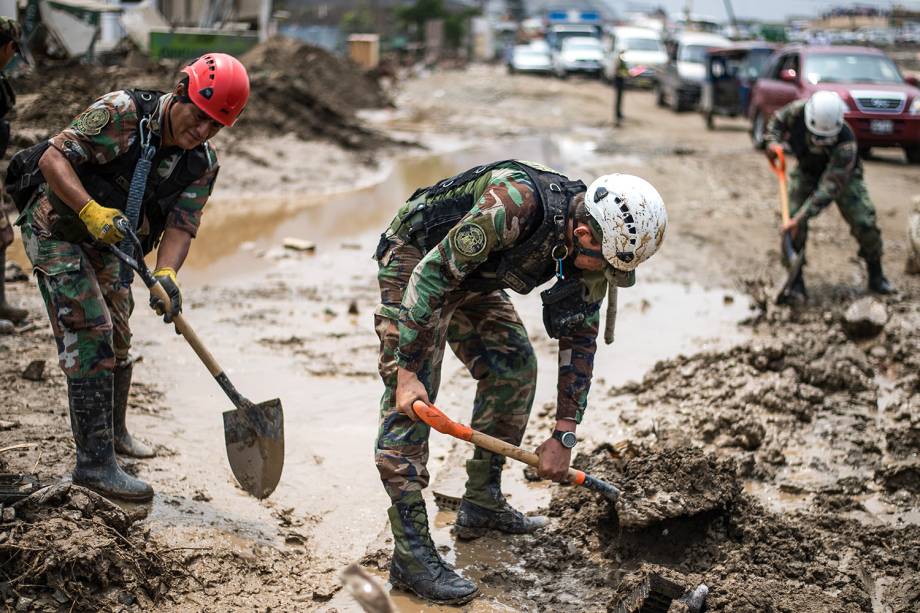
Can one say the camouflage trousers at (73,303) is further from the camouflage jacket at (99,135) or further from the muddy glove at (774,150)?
the muddy glove at (774,150)

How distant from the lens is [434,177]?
12.7 m

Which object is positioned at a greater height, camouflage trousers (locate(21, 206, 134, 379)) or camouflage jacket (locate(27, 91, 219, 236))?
camouflage jacket (locate(27, 91, 219, 236))

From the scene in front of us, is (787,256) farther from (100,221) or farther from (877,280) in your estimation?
(100,221)

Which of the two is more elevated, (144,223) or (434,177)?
(144,223)

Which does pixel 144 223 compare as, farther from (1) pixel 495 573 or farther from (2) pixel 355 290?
(2) pixel 355 290

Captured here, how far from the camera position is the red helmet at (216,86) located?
138 inches

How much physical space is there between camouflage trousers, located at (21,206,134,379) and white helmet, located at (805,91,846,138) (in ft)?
17.4

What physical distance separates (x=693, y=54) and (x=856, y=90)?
903 centimetres

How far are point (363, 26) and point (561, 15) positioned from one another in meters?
11.7

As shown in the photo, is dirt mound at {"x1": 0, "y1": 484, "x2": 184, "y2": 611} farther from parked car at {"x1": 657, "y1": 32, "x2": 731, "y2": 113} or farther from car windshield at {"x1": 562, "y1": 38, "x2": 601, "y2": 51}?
car windshield at {"x1": 562, "y1": 38, "x2": 601, "y2": 51}

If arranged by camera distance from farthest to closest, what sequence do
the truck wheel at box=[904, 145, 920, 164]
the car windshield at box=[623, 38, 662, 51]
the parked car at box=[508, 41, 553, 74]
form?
the parked car at box=[508, 41, 553, 74]
the car windshield at box=[623, 38, 662, 51]
the truck wheel at box=[904, 145, 920, 164]

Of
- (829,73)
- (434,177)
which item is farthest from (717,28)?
(434,177)

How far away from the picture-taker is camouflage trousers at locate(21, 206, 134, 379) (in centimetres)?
354

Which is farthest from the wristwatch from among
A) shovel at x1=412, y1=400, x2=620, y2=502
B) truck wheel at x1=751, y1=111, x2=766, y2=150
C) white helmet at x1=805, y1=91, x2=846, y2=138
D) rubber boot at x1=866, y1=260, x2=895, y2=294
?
truck wheel at x1=751, y1=111, x2=766, y2=150
